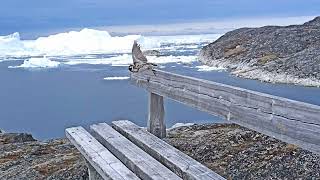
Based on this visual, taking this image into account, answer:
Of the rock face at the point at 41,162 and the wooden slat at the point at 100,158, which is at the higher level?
the wooden slat at the point at 100,158

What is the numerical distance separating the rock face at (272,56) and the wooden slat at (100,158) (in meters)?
33.8

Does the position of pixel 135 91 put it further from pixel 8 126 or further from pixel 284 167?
pixel 284 167

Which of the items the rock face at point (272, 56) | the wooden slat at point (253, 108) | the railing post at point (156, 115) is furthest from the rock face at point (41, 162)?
the rock face at point (272, 56)

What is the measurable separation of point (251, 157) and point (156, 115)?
2.17 meters

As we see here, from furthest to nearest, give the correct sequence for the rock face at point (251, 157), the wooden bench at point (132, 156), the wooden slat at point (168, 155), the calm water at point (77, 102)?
the calm water at point (77, 102)
the rock face at point (251, 157)
the wooden bench at point (132, 156)
the wooden slat at point (168, 155)

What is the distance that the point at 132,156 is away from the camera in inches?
211

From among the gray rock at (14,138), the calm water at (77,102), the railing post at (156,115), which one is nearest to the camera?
the railing post at (156,115)

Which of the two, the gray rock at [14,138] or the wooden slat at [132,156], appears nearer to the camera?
the wooden slat at [132,156]

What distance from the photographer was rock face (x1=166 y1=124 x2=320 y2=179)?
7.18 m

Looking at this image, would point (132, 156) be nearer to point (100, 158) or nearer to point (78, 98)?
point (100, 158)

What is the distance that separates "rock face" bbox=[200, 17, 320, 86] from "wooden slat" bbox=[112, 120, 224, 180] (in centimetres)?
3373

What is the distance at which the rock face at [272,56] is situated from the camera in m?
43.1

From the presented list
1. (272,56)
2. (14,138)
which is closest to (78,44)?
(272,56)

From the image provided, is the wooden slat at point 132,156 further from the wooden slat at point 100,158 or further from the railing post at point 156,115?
the railing post at point 156,115
